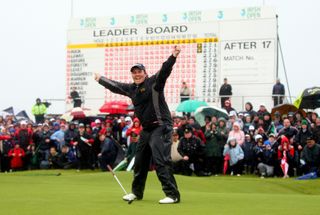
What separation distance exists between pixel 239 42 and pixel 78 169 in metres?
10.2

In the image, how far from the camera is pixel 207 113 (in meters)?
26.9

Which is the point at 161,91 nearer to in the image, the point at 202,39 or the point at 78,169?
the point at 78,169

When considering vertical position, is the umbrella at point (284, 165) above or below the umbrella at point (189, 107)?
below

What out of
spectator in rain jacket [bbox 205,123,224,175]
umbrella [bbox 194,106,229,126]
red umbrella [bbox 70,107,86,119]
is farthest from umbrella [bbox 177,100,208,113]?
red umbrella [bbox 70,107,86,119]

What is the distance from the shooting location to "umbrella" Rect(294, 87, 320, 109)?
25.7 metres

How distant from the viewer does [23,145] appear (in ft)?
90.2

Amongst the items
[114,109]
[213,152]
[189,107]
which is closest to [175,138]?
[213,152]

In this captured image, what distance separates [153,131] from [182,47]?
22.8 m

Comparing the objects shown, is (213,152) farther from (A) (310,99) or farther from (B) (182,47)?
(B) (182,47)

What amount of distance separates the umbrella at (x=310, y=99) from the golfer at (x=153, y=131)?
53.3ft

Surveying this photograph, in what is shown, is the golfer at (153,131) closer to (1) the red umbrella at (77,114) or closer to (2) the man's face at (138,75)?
(2) the man's face at (138,75)

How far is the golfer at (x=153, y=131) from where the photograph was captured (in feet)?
33.4

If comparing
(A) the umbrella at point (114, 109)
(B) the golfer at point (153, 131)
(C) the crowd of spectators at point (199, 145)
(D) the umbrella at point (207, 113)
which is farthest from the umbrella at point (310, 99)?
(B) the golfer at point (153, 131)

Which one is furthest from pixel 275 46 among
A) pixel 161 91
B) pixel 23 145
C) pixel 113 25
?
pixel 161 91
